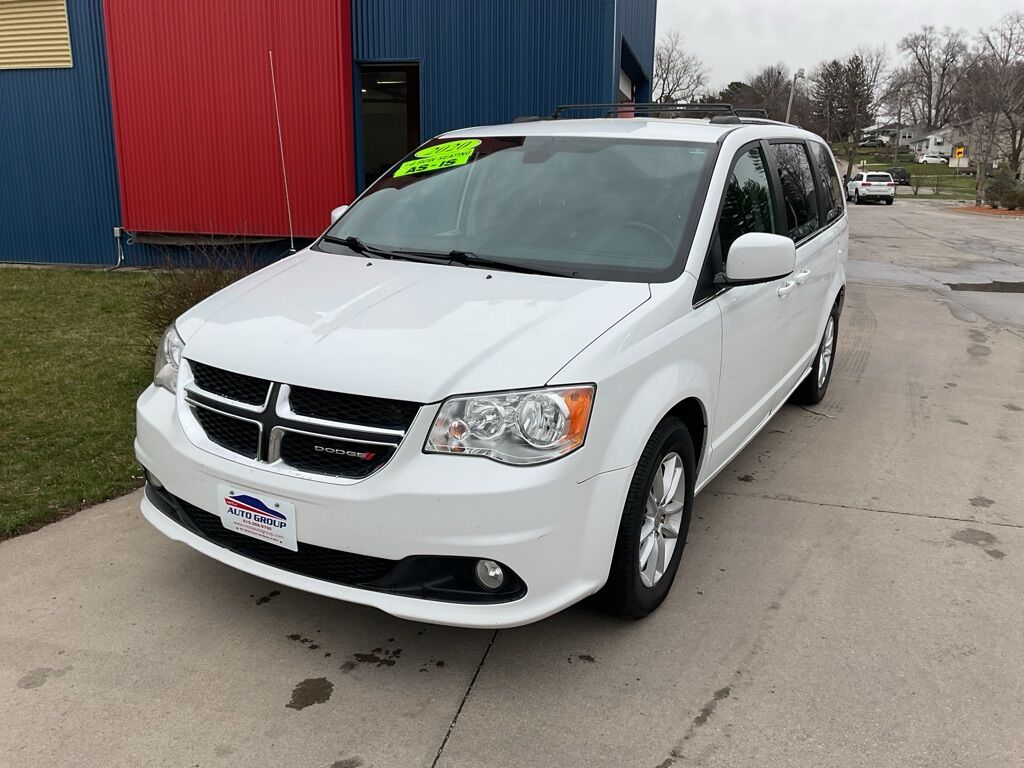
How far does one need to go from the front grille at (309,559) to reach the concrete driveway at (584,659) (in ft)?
1.24

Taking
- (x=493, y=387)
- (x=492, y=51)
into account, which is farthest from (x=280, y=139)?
(x=493, y=387)

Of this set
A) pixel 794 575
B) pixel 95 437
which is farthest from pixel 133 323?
pixel 794 575

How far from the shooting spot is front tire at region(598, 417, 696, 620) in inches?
113

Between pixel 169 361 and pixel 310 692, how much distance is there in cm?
136

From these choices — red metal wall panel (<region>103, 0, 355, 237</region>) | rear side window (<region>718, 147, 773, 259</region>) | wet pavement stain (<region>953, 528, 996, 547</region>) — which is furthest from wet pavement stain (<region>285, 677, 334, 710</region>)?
red metal wall panel (<region>103, 0, 355, 237</region>)

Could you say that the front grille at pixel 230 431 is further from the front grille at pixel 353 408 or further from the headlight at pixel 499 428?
the headlight at pixel 499 428

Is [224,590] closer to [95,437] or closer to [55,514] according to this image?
[55,514]

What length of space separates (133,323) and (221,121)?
4.69 m

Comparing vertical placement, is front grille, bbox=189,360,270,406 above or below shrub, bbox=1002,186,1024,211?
above

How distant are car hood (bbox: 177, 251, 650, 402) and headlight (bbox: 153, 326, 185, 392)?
53 millimetres

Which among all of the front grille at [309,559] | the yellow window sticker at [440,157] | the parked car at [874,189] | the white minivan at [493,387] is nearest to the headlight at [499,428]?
the white minivan at [493,387]

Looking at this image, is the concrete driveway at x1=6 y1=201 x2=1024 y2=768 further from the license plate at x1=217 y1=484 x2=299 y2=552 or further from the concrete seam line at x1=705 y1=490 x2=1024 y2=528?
the license plate at x1=217 y1=484 x2=299 y2=552

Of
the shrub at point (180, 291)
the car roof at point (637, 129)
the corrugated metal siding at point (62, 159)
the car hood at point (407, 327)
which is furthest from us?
the corrugated metal siding at point (62, 159)

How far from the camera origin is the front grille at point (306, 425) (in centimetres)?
259
